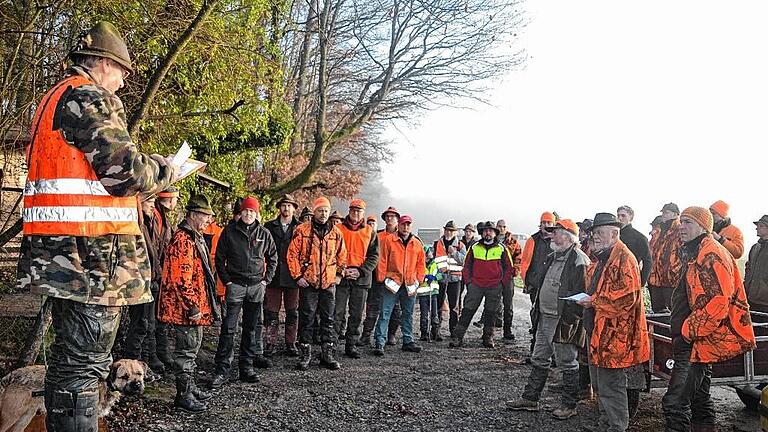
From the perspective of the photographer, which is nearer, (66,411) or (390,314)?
(66,411)

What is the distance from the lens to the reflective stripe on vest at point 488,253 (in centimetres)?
952

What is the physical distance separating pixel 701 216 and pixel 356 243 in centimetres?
498

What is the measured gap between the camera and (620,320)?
16.1 feet

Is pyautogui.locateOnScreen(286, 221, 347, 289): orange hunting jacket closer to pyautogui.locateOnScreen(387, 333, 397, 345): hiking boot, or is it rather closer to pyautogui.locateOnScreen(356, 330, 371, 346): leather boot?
pyautogui.locateOnScreen(356, 330, 371, 346): leather boot

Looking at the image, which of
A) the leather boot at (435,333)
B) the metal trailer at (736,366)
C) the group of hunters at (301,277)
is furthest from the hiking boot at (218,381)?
the metal trailer at (736,366)

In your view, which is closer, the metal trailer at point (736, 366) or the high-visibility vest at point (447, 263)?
the metal trailer at point (736, 366)

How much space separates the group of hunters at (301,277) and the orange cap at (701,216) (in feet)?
0.05

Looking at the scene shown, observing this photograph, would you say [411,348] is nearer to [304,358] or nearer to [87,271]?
[304,358]

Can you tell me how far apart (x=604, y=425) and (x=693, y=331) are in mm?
1172

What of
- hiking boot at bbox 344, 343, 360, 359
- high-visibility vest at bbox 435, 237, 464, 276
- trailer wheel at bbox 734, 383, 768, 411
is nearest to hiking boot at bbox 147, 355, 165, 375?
hiking boot at bbox 344, 343, 360, 359

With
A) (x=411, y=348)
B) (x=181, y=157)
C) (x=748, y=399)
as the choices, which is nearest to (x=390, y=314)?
(x=411, y=348)

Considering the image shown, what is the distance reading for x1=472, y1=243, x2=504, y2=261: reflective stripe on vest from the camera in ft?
31.2

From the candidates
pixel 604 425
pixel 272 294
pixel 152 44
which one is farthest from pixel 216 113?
pixel 604 425

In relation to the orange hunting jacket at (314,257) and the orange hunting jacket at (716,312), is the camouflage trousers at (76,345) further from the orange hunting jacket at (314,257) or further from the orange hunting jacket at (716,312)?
the orange hunting jacket at (314,257)
